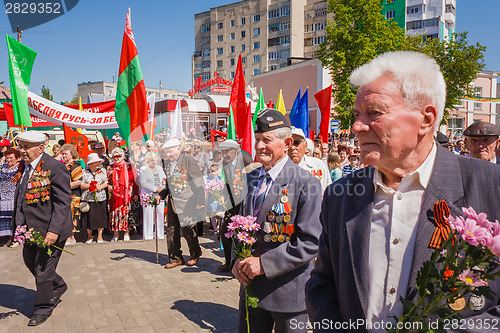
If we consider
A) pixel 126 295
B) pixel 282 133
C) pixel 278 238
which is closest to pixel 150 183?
pixel 126 295

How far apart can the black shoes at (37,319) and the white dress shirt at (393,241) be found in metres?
4.43

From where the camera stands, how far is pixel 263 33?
218 ft

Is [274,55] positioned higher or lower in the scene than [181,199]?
higher

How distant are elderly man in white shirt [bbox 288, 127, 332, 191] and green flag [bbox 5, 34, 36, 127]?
548 centimetres

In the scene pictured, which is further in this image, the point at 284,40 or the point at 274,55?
the point at 274,55

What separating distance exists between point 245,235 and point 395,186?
52.7 inches

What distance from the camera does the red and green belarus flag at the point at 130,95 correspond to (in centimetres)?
662

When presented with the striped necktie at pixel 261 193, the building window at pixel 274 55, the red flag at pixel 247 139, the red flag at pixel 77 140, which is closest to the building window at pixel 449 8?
the building window at pixel 274 55

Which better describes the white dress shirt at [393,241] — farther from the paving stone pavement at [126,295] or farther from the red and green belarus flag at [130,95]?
the red and green belarus flag at [130,95]

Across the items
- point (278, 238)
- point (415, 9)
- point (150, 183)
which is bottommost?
point (150, 183)

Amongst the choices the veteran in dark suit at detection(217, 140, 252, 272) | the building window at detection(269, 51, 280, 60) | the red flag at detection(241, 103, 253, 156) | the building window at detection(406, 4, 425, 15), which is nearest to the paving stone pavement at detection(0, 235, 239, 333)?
the veteran in dark suit at detection(217, 140, 252, 272)

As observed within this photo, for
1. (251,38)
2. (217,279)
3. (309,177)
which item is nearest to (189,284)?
(217,279)

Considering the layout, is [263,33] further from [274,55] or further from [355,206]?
[355,206]

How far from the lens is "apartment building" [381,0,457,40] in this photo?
177 ft
